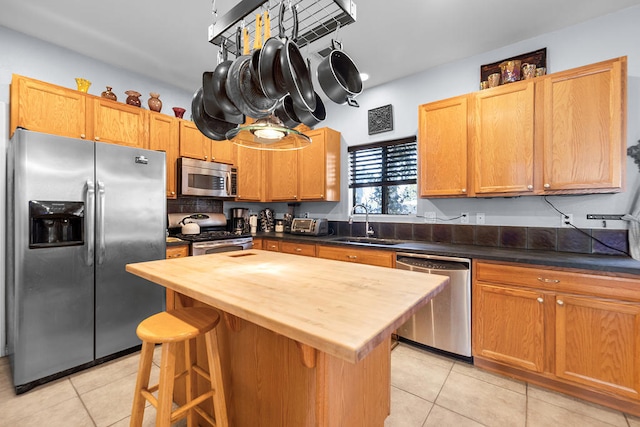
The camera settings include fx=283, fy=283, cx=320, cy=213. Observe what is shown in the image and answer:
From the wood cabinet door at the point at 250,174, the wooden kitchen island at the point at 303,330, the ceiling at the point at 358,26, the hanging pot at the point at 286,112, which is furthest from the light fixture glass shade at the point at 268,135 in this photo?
the wood cabinet door at the point at 250,174

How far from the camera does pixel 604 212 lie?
7.41 feet

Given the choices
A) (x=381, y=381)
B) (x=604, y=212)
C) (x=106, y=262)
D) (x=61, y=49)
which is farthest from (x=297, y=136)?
(x=61, y=49)

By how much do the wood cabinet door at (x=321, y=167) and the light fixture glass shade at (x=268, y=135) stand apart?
187 cm

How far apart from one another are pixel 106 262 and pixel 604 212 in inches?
160

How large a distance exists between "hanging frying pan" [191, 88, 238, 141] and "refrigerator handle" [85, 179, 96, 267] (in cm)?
134

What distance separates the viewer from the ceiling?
2164mm

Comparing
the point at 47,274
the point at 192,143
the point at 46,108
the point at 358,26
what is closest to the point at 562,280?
the point at 358,26

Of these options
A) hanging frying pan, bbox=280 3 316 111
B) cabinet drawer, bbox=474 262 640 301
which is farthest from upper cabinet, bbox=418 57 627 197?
hanging frying pan, bbox=280 3 316 111

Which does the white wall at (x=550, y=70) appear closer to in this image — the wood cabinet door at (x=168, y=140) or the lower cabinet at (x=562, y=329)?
the lower cabinet at (x=562, y=329)

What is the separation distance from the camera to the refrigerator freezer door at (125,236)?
2.33 m

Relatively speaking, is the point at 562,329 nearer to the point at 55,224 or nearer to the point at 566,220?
the point at 566,220

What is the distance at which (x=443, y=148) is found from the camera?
107 inches

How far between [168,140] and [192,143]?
0.28 meters

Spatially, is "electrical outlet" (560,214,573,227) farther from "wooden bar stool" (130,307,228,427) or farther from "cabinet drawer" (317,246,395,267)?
"wooden bar stool" (130,307,228,427)
